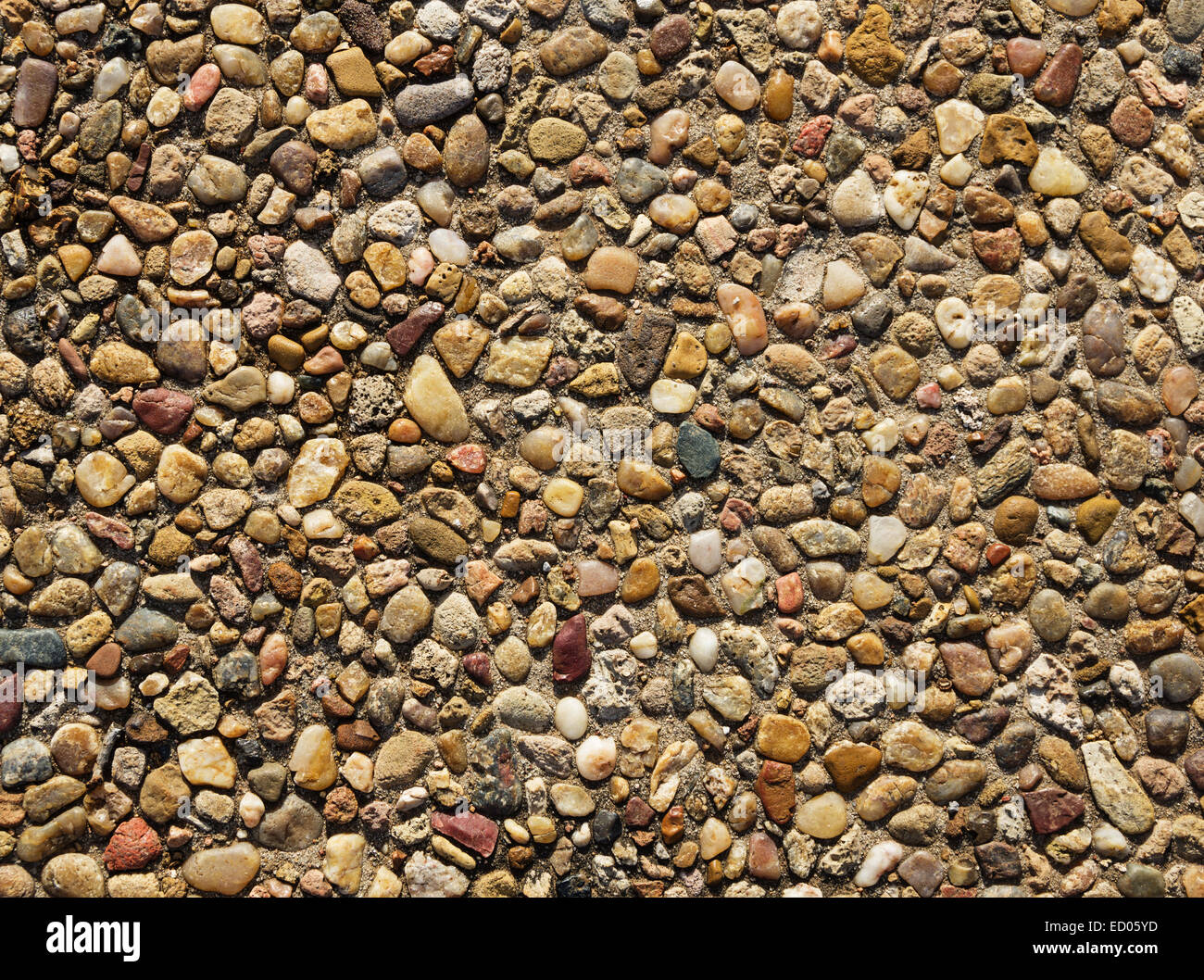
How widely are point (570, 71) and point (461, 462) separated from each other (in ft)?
3.04

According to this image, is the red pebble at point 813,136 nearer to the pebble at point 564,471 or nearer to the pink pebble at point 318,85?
the pebble at point 564,471

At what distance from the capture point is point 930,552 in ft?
6.33

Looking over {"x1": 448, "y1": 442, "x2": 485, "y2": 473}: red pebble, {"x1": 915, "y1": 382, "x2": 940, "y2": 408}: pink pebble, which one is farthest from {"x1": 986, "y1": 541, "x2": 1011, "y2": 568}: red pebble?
{"x1": 448, "y1": 442, "x2": 485, "y2": 473}: red pebble

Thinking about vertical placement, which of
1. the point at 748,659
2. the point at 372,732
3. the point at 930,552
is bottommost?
the point at 372,732

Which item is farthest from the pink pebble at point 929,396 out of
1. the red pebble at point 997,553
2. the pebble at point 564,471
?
the red pebble at point 997,553

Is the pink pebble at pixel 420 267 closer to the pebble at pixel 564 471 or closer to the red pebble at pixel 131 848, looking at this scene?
the pebble at pixel 564 471

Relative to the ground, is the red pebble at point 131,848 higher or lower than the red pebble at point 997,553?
lower

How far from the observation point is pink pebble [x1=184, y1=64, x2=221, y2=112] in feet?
6.25

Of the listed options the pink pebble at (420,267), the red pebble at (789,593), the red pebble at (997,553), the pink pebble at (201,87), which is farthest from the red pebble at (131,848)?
the red pebble at (997,553)

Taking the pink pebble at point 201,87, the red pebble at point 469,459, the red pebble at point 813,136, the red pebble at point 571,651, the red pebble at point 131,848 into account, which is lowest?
the red pebble at point 131,848

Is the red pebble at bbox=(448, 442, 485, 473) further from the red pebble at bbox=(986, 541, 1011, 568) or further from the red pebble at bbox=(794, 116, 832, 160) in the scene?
the red pebble at bbox=(986, 541, 1011, 568)

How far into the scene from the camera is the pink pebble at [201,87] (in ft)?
6.25
